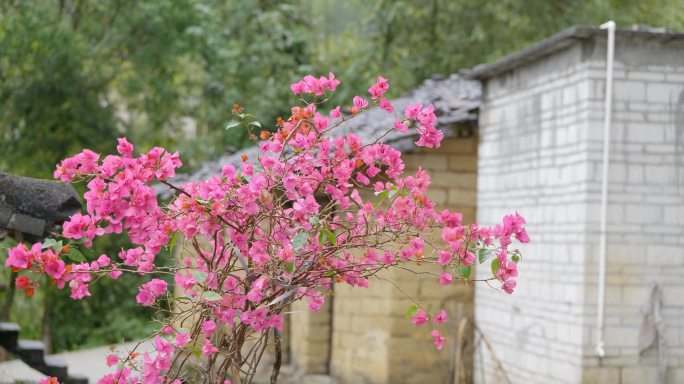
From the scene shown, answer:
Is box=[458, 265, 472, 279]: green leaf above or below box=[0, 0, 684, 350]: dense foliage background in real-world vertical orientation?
below

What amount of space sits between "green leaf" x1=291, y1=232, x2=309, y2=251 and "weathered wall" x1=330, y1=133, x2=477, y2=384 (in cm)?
560

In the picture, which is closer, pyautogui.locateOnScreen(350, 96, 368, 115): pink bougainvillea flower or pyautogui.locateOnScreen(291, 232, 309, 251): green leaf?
pyautogui.locateOnScreen(291, 232, 309, 251): green leaf

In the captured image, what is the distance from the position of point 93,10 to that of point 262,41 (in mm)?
3058

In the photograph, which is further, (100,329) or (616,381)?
(100,329)

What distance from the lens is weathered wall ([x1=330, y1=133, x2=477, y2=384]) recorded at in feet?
31.0

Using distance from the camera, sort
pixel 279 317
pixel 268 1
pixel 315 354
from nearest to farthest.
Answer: pixel 279 317 → pixel 315 354 → pixel 268 1

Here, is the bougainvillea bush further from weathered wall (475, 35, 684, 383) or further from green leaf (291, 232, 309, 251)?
weathered wall (475, 35, 684, 383)

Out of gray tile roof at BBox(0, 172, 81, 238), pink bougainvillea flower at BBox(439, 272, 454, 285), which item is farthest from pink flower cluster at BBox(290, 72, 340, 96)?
gray tile roof at BBox(0, 172, 81, 238)

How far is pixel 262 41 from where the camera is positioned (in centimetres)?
1792

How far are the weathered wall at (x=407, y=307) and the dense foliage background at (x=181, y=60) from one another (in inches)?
261

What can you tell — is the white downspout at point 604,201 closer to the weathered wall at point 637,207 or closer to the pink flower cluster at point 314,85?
the weathered wall at point 637,207

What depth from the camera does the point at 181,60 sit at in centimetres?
1947

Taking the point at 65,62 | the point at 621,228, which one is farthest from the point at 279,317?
the point at 65,62

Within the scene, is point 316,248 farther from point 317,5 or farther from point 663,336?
point 317,5
